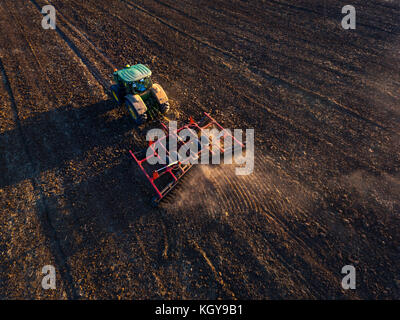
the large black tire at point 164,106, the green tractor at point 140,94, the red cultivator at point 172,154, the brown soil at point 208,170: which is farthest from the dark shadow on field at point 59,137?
the large black tire at point 164,106

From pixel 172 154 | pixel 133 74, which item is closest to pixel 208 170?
pixel 172 154

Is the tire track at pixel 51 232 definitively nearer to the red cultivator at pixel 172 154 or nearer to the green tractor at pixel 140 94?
the red cultivator at pixel 172 154

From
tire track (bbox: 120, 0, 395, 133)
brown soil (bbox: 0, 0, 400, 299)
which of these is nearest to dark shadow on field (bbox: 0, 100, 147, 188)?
brown soil (bbox: 0, 0, 400, 299)

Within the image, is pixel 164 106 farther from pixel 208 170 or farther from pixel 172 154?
pixel 208 170

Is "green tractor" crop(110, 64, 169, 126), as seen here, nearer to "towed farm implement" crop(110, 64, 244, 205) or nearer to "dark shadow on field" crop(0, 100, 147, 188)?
"towed farm implement" crop(110, 64, 244, 205)

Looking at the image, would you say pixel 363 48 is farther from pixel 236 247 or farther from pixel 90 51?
pixel 90 51

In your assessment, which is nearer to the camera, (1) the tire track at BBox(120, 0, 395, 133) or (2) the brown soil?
(2) the brown soil
